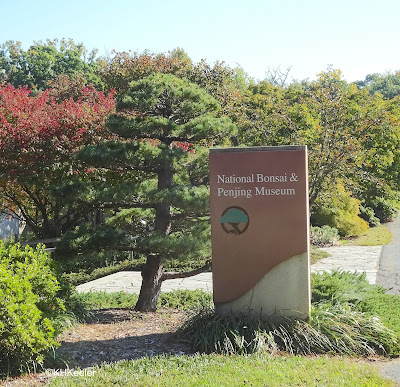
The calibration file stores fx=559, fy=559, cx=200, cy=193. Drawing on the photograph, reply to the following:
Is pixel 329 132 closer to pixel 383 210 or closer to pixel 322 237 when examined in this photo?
pixel 322 237

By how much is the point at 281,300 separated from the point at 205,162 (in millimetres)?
2840

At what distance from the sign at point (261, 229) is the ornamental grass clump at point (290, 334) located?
0.20 m

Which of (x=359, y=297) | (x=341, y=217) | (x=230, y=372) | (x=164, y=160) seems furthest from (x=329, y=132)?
(x=230, y=372)

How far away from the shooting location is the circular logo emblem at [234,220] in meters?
6.88

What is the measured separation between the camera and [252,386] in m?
4.97

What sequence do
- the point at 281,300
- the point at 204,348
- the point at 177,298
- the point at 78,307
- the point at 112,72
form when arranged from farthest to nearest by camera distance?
the point at 112,72 → the point at 177,298 → the point at 78,307 → the point at 281,300 → the point at 204,348

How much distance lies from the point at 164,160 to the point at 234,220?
1.87 meters

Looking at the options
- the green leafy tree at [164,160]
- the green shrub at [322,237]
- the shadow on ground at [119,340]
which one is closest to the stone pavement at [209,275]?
the green shrub at [322,237]

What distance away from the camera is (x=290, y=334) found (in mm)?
6586

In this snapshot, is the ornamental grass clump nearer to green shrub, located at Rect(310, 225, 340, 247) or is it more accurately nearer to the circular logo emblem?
the circular logo emblem

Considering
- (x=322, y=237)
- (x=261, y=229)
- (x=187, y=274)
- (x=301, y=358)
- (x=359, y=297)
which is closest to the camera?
(x=301, y=358)

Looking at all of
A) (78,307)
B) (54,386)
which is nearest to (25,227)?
(78,307)

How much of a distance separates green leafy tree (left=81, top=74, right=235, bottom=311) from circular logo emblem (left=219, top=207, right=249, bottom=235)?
4.18ft

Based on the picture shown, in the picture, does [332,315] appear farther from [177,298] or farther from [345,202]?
A: [345,202]
